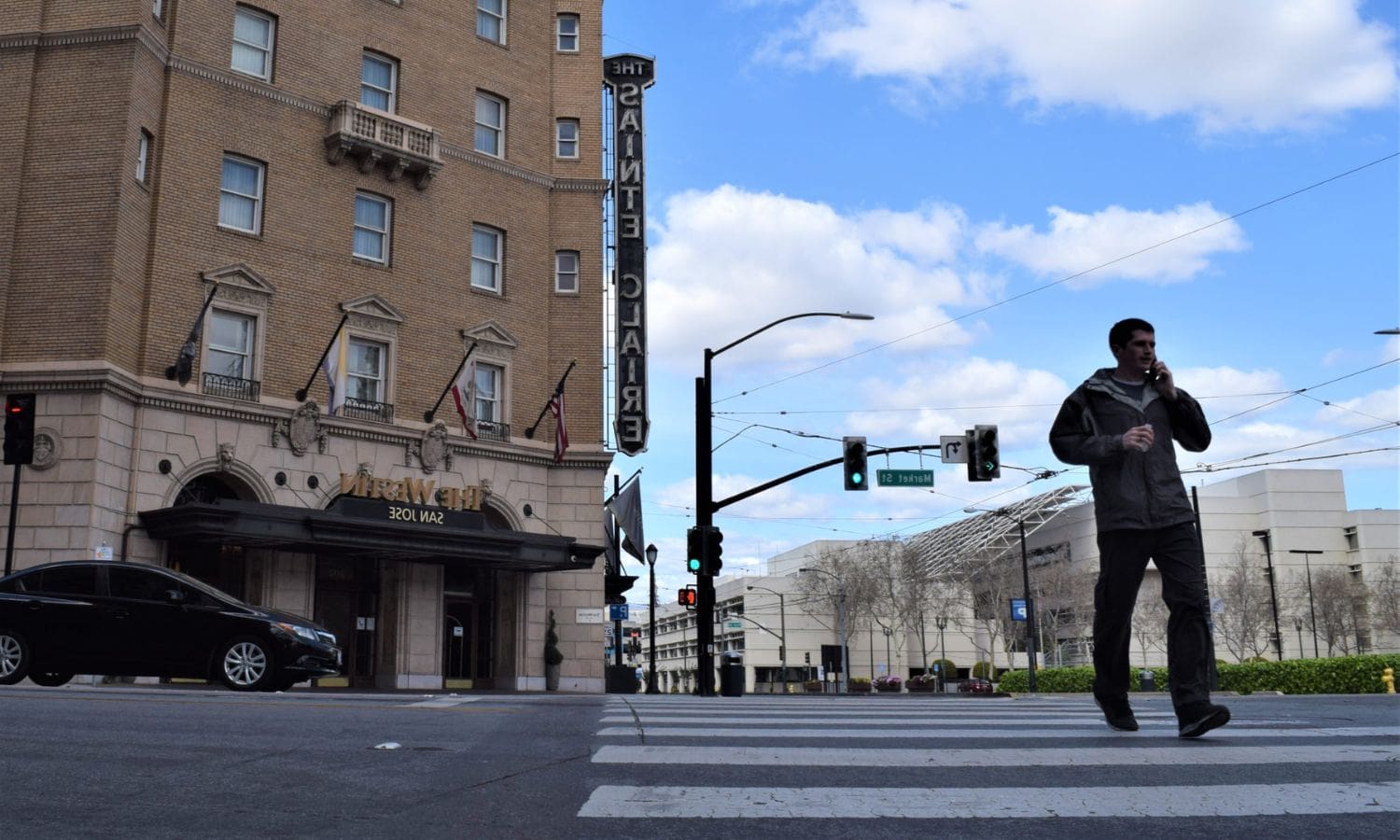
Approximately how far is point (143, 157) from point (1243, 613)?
7923cm

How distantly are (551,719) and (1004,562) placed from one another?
326 ft

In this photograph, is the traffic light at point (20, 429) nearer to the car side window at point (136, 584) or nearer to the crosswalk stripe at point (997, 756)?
the car side window at point (136, 584)

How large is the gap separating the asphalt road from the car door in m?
7.29

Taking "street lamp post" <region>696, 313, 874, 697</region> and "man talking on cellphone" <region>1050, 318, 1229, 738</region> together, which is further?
"street lamp post" <region>696, 313, 874, 697</region>

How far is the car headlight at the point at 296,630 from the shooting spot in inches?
590

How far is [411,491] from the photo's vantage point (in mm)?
30297

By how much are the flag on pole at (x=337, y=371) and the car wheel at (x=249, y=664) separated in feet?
44.9

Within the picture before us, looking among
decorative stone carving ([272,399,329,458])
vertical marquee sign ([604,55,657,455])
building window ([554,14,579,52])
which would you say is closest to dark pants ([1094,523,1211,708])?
→ decorative stone carving ([272,399,329,458])

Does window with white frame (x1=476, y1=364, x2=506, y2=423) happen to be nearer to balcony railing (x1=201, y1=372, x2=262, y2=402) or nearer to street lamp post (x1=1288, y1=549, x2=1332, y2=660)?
balcony railing (x1=201, y1=372, x2=262, y2=402)

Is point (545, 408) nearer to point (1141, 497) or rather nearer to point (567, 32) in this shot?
point (567, 32)

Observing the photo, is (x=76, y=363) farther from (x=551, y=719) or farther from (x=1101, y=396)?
(x=1101, y=396)

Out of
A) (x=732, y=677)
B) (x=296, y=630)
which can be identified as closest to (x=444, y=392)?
(x=732, y=677)

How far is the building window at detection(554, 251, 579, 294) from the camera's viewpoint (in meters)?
35.6

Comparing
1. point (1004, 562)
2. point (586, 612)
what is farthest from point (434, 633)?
point (1004, 562)
